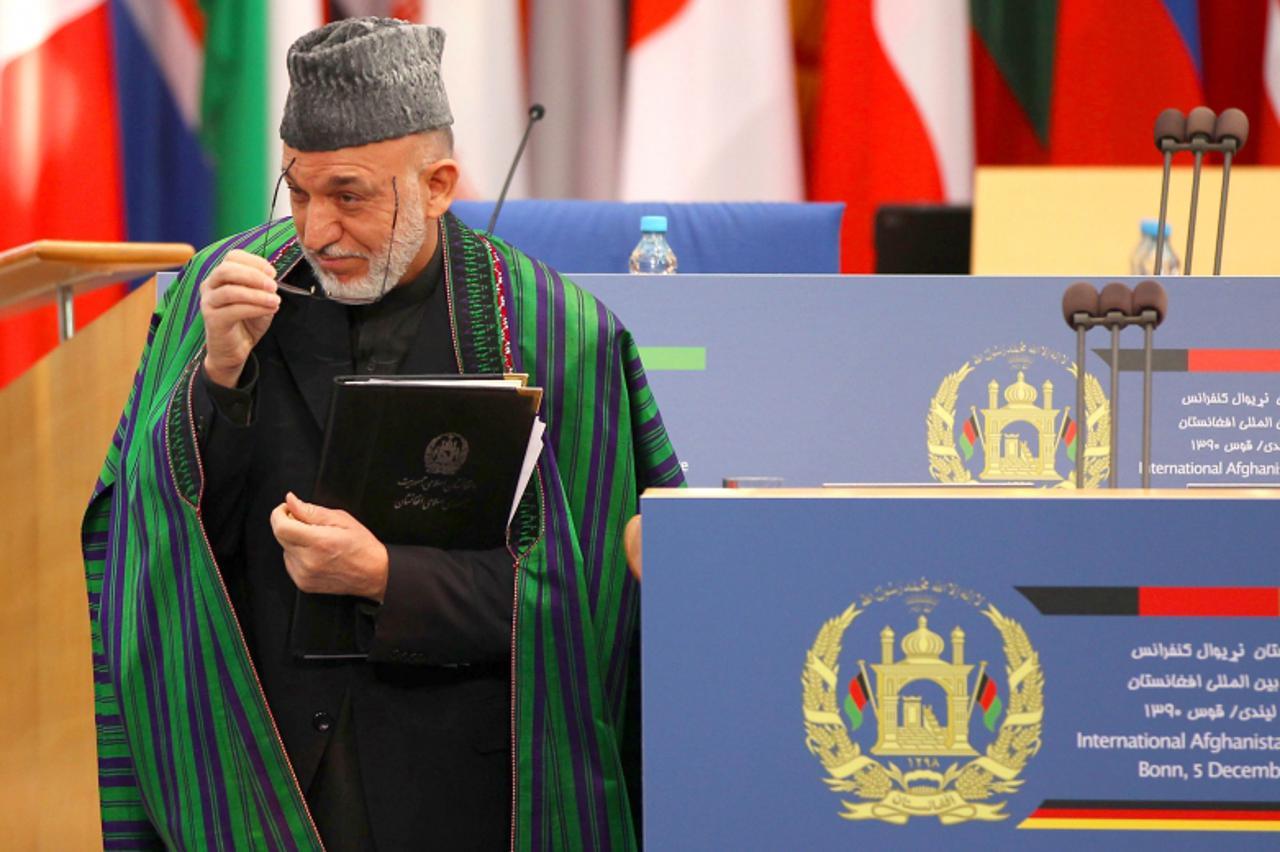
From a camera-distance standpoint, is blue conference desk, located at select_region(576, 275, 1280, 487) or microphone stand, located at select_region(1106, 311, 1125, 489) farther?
blue conference desk, located at select_region(576, 275, 1280, 487)

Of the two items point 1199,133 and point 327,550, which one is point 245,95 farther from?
point 327,550

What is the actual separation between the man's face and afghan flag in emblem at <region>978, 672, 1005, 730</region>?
870mm

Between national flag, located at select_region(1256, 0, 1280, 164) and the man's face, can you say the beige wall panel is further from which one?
the man's face

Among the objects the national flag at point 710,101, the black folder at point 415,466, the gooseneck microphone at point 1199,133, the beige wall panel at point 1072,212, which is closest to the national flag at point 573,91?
the national flag at point 710,101

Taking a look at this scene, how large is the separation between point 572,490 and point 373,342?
289 mm

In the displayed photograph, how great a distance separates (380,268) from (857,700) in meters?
0.81

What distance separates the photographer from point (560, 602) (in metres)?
1.98

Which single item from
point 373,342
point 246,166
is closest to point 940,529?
point 373,342

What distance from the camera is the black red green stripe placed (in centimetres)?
142

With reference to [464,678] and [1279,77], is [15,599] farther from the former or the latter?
[1279,77]

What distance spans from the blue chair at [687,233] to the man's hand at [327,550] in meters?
1.71

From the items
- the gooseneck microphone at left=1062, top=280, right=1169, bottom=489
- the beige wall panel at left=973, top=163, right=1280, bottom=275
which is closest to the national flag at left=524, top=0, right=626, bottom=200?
the beige wall panel at left=973, top=163, right=1280, bottom=275

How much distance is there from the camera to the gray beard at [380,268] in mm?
1990

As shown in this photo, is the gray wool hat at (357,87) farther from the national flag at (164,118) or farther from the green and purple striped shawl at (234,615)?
the national flag at (164,118)
